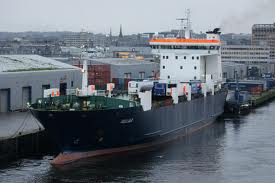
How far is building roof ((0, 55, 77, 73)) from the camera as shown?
145 ft

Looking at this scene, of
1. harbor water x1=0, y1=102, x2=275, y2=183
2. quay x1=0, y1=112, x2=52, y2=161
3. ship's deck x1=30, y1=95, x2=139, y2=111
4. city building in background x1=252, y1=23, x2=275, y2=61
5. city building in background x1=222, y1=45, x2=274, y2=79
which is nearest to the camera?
harbor water x1=0, y1=102, x2=275, y2=183

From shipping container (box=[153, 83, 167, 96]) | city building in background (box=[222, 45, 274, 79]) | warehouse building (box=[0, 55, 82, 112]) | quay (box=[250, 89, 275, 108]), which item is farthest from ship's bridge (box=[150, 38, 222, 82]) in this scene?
city building in background (box=[222, 45, 274, 79])

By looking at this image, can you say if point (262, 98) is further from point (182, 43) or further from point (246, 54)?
point (246, 54)

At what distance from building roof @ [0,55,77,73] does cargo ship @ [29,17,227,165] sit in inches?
343

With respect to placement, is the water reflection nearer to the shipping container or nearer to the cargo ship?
the cargo ship

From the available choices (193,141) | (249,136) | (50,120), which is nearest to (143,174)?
(50,120)

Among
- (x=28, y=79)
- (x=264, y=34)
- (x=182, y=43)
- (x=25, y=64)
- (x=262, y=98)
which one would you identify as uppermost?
(x=264, y=34)

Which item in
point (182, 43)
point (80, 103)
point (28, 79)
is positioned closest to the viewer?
point (80, 103)

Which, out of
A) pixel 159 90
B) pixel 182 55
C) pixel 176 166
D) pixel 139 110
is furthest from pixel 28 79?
pixel 176 166

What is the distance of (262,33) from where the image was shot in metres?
162

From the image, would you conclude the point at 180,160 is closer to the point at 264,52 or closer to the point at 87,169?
the point at 87,169

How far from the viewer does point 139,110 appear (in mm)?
31250

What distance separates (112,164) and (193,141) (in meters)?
8.99

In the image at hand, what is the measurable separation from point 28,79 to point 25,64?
16.0 feet
